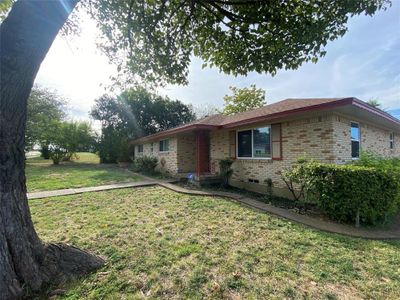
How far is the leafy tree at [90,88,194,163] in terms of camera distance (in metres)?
23.3

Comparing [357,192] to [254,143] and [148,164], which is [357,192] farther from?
[148,164]

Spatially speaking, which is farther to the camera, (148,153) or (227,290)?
(148,153)

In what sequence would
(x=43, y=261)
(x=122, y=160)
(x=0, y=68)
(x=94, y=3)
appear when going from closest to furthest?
(x=0, y=68)
(x=43, y=261)
(x=94, y=3)
(x=122, y=160)

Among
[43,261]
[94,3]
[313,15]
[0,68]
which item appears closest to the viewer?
[0,68]

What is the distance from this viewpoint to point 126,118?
995 inches

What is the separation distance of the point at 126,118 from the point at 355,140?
2346cm

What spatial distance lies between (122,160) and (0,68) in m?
21.6

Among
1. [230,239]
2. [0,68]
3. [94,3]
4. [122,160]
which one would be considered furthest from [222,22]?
[122,160]

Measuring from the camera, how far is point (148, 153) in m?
17.0

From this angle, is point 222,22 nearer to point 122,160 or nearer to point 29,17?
point 29,17

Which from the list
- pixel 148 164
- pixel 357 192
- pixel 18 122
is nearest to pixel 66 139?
pixel 148 164

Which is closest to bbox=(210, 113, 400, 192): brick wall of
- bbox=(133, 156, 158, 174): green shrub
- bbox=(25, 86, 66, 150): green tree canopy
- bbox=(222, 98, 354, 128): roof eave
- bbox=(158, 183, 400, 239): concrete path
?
bbox=(222, 98, 354, 128): roof eave

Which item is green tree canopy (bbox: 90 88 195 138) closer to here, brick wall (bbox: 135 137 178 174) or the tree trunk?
brick wall (bbox: 135 137 178 174)

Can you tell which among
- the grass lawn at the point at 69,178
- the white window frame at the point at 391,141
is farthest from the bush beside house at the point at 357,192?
the grass lawn at the point at 69,178
